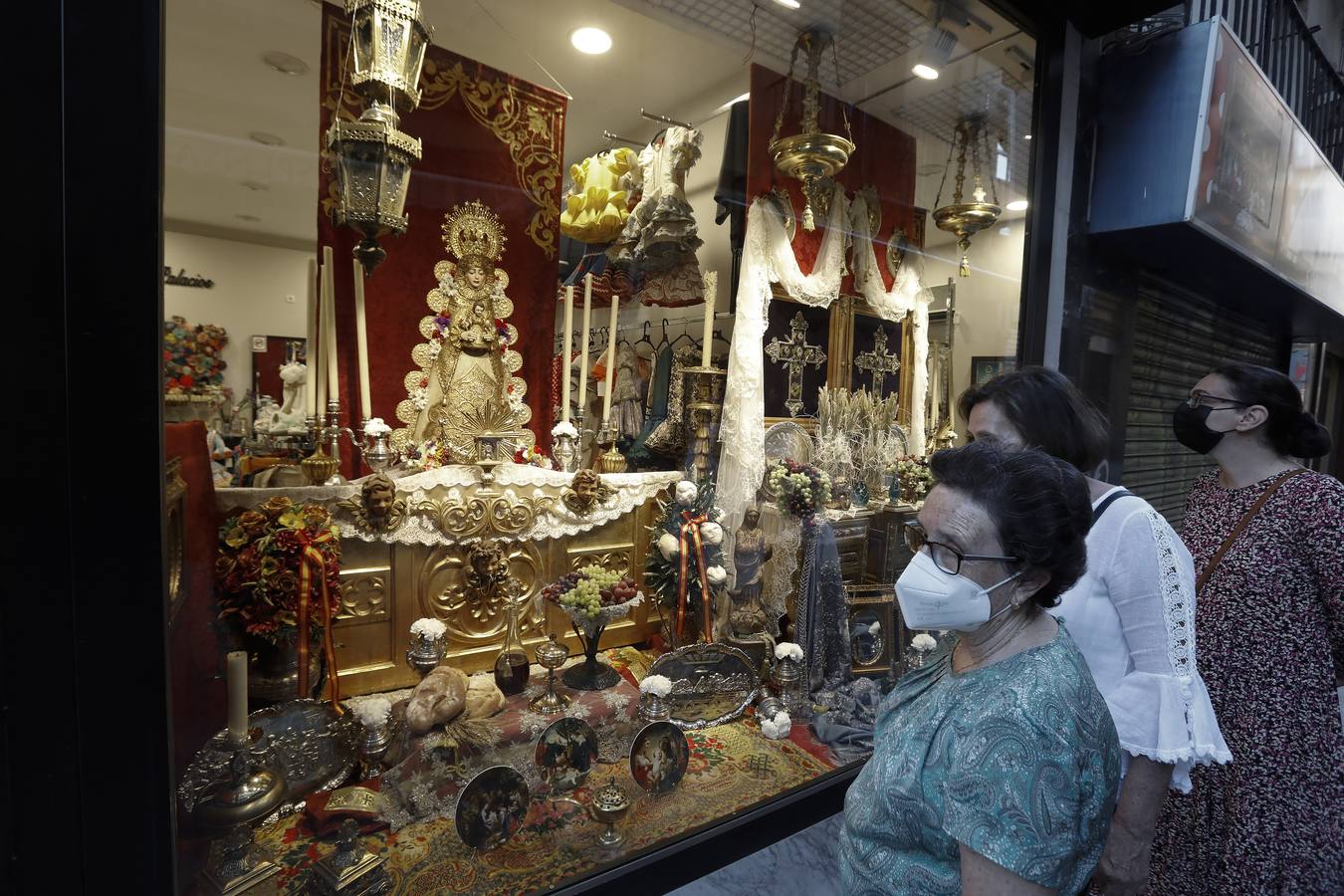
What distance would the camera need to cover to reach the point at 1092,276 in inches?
135

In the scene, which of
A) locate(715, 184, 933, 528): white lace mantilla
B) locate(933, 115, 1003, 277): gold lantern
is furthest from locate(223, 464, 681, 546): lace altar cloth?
locate(933, 115, 1003, 277): gold lantern

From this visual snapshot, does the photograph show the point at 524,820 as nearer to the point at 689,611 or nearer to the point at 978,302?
the point at 689,611

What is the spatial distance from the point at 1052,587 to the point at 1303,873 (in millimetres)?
1818

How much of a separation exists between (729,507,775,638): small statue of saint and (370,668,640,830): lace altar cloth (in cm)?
78

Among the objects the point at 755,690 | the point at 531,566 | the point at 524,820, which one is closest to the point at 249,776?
A: the point at 524,820

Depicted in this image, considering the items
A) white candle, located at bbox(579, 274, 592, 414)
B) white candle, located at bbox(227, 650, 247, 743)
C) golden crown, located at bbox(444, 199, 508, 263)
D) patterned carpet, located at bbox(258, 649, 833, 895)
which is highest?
golden crown, located at bbox(444, 199, 508, 263)

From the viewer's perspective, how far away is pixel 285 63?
1.96m

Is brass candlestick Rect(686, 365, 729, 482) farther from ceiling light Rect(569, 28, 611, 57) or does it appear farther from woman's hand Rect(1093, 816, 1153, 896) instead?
woman's hand Rect(1093, 816, 1153, 896)

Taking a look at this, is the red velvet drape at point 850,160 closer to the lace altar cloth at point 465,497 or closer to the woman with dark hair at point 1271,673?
the lace altar cloth at point 465,497

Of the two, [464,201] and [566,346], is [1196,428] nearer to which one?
[566,346]

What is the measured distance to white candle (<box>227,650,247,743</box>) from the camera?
5.64ft

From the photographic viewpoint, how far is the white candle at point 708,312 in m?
3.19

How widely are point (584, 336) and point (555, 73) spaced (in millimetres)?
1172

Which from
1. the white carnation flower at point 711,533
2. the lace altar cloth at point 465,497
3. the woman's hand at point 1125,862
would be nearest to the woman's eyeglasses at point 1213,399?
the woman's hand at point 1125,862
